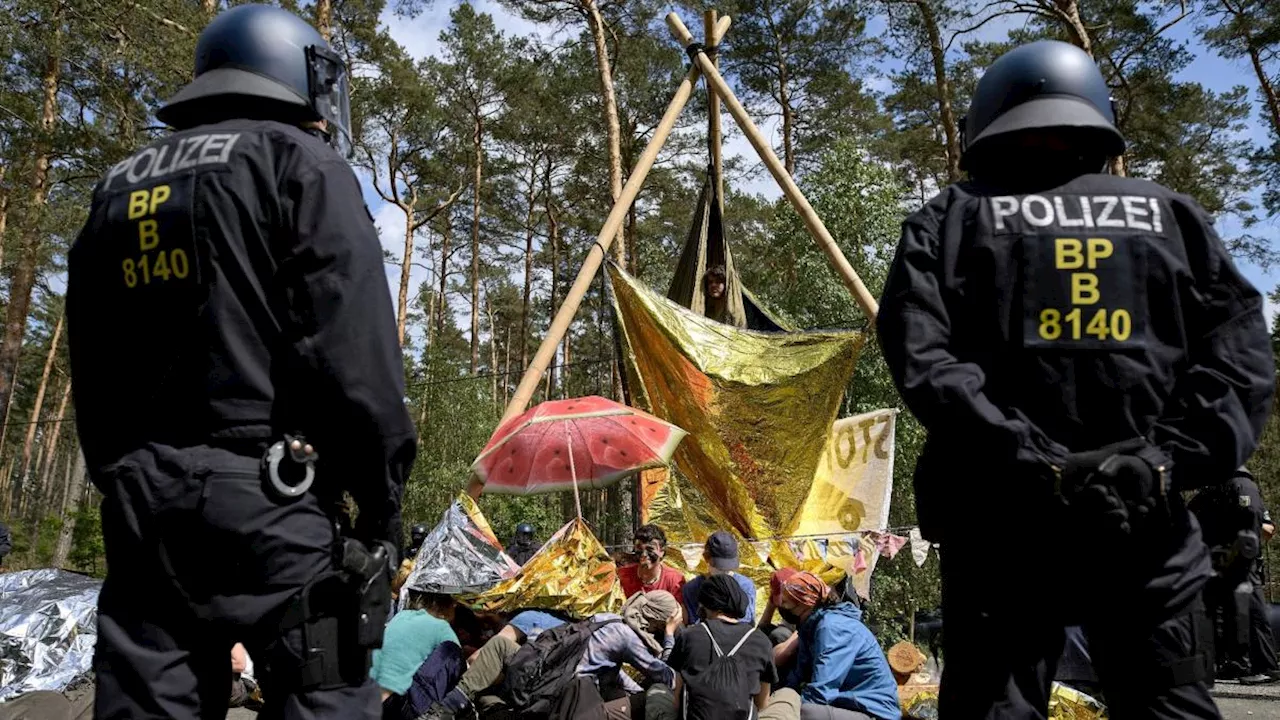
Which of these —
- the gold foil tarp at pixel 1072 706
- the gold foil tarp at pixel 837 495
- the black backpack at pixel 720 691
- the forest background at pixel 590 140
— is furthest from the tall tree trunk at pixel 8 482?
the gold foil tarp at pixel 1072 706

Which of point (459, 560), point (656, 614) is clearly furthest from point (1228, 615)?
point (459, 560)

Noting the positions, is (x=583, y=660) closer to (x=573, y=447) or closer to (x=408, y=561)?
(x=408, y=561)

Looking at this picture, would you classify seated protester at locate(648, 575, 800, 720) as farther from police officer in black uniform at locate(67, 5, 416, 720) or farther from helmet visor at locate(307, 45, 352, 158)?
helmet visor at locate(307, 45, 352, 158)

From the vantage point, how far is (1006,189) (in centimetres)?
248

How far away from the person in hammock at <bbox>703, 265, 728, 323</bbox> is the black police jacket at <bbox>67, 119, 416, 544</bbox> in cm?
795

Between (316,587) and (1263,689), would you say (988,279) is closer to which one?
(316,587)

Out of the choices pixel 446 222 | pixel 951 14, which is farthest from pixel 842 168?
pixel 446 222

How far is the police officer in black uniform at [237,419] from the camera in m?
2.03

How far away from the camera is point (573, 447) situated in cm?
893

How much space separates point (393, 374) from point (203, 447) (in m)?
0.40

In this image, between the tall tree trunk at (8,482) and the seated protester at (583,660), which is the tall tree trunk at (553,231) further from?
the tall tree trunk at (8,482)

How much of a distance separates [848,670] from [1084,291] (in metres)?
3.65

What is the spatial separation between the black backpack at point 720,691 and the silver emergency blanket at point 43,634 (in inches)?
162

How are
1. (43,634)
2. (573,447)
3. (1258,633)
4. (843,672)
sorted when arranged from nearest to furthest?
(1258,633) < (843,672) < (43,634) < (573,447)
